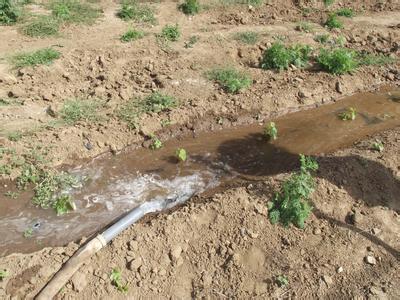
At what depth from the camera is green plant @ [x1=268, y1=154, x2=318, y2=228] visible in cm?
603

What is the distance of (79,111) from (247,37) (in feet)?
15.4

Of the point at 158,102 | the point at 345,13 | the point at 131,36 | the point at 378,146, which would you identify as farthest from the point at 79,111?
the point at 345,13

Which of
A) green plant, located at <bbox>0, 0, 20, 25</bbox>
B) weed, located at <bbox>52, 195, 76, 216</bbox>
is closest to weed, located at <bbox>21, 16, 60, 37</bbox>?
green plant, located at <bbox>0, 0, 20, 25</bbox>

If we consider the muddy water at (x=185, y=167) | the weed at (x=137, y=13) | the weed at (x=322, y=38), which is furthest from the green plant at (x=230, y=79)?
the weed at (x=322, y=38)

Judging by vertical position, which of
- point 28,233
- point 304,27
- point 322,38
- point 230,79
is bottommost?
point 28,233

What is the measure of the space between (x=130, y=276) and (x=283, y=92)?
5501mm

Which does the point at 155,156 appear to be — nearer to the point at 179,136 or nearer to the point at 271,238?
the point at 179,136

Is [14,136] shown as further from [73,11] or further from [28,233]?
[73,11]

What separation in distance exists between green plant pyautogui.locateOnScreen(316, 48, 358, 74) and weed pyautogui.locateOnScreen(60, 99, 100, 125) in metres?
5.30

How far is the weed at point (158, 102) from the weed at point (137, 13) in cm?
313

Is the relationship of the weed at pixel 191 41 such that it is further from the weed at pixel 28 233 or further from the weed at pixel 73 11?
the weed at pixel 28 233

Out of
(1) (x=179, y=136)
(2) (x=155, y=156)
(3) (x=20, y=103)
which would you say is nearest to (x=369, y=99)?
(1) (x=179, y=136)

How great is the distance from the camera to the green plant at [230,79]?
9.12 m

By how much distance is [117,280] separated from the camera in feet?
18.0
